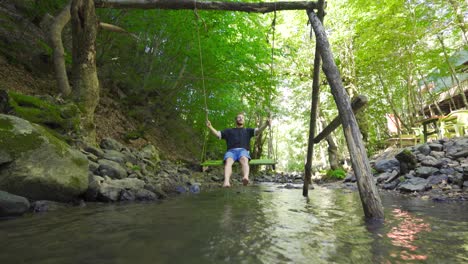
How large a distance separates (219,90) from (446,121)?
792cm

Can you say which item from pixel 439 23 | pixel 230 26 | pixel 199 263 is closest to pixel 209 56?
pixel 230 26

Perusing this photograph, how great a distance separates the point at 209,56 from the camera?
814 cm

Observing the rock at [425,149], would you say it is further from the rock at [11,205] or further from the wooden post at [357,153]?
the rock at [11,205]

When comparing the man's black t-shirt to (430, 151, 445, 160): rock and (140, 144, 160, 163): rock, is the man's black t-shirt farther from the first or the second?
(430, 151, 445, 160): rock

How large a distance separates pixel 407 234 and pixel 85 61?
19.8ft

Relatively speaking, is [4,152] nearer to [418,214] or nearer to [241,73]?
[418,214]

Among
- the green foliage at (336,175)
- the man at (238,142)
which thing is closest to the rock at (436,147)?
the green foliage at (336,175)

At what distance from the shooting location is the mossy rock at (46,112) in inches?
177

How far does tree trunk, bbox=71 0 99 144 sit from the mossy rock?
0.34 metres

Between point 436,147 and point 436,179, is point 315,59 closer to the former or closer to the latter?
point 436,179

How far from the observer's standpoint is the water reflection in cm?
163

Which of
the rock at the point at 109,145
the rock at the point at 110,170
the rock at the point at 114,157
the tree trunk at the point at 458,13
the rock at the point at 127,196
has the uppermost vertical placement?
the tree trunk at the point at 458,13

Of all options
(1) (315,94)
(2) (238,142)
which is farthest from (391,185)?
(2) (238,142)

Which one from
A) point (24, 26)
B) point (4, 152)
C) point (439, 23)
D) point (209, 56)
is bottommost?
point (4, 152)
